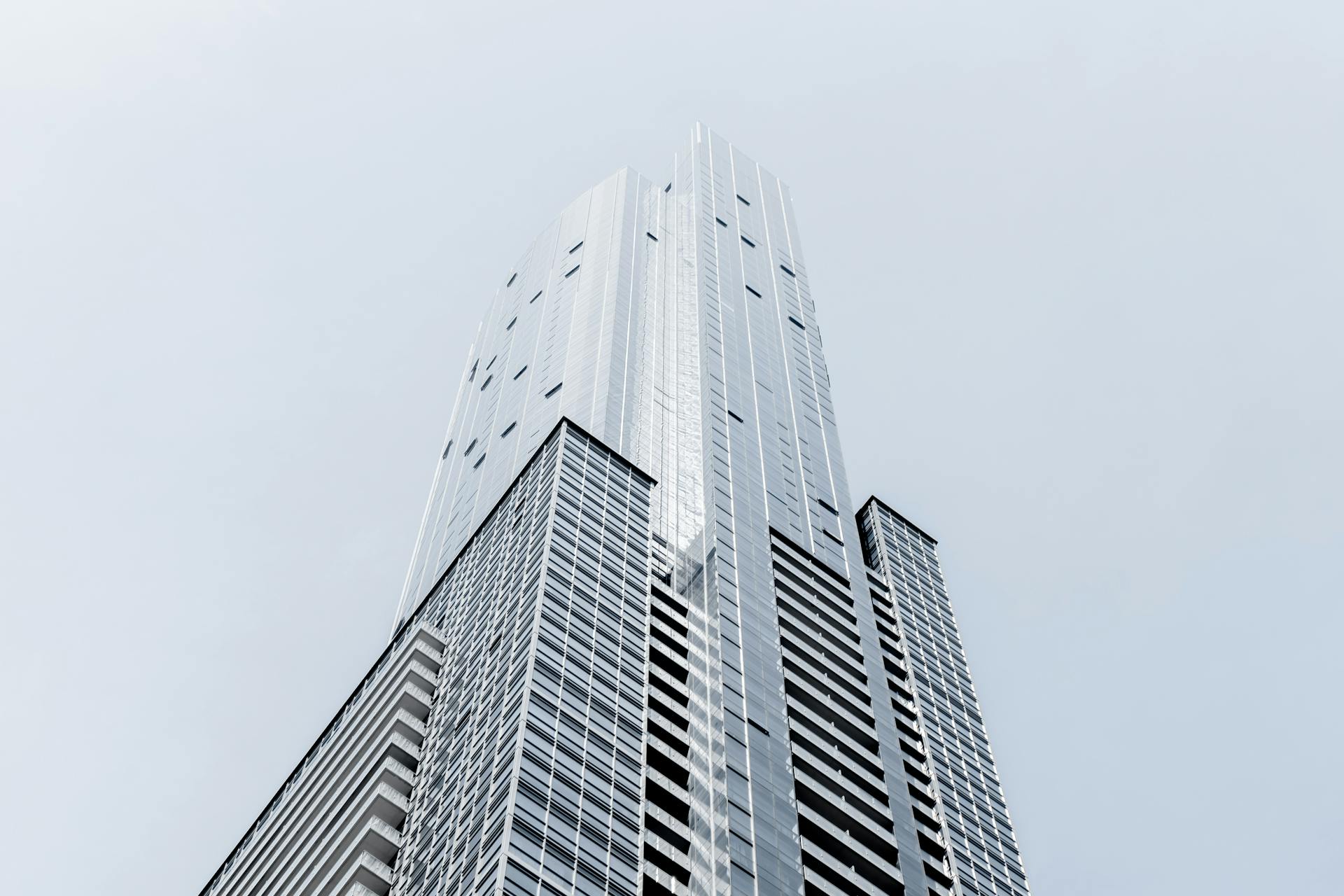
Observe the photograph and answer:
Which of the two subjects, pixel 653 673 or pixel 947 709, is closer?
pixel 653 673

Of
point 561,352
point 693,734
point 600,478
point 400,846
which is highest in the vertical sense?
point 561,352

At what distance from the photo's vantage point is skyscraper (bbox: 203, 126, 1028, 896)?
7625cm

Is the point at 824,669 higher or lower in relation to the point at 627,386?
lower

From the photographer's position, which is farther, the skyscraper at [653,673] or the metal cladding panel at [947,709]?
the metal cladding panel at [947,709]

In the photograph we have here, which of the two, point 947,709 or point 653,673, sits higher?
point 947,709

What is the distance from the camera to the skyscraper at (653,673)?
76250 mm

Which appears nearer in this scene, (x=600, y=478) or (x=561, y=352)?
(x=600, y=478)

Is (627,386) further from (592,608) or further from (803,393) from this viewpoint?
(592,608)

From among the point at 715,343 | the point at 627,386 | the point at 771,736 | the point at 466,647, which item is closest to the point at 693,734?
the point at 771,736

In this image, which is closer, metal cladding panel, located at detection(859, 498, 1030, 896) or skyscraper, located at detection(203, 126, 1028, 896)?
skyscraper, located at detection(203, 126, 1028, 896)

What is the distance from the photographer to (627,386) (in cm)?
12912

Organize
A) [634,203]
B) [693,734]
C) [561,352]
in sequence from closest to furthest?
[693,734]
[561,352]
[634,203]

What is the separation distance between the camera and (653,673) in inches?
3516

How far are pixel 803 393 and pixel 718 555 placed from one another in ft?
132
